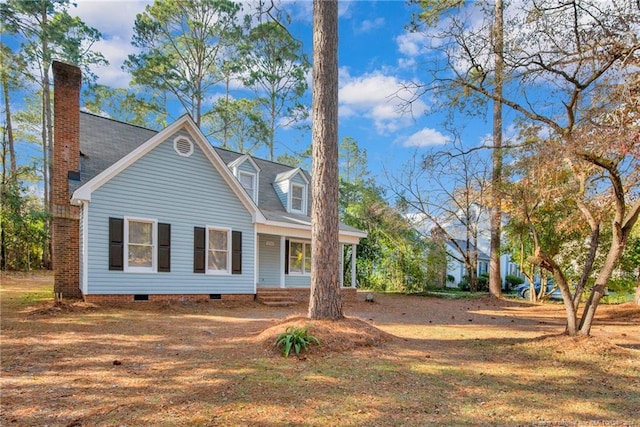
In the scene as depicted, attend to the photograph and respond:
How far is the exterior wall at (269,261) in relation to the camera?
1538cm

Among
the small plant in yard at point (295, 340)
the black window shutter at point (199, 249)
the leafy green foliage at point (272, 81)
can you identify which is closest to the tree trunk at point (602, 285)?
the small plant in yard at point (295, 340)

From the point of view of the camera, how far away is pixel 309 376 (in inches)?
179

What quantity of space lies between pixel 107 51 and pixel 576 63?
23.7 metres

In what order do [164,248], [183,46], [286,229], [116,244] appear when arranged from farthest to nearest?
[183,46]
[286,229]
[164,248]
[116,244]

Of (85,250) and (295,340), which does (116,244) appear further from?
(295,340)

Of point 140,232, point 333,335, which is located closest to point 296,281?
point 140,232

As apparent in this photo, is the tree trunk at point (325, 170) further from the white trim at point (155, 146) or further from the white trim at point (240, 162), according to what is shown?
the white trim at point (240, 162)

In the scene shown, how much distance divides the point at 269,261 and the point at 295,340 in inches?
405

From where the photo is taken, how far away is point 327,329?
6047mm

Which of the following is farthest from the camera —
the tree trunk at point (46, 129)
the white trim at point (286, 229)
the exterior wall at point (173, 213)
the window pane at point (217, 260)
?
the tree trunk at point (46, 129)

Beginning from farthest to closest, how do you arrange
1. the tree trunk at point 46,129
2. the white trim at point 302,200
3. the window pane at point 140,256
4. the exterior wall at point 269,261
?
1. the tree trunk at point 46,129
2. the white trim at point 302,200
3. the exterior wall at point 269,261
4. the window pane at point 140,256

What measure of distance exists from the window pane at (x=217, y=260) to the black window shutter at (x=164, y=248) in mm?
1474

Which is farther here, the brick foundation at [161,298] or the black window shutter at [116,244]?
the black window shutter at [116,244]

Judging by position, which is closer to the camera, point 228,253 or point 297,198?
point 228,253
